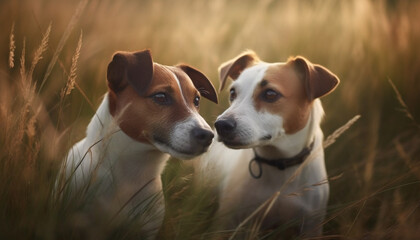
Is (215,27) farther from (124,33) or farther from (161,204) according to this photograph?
(161,204)

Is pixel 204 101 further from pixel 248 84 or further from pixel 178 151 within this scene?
pixel 178 151

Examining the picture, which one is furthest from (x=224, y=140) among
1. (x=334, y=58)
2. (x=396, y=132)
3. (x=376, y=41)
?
(x=376, y=41)

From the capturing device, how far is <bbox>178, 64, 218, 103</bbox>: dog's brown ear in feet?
10.6

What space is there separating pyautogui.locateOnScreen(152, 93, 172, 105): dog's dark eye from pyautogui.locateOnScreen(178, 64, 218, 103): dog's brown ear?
0.55 meters

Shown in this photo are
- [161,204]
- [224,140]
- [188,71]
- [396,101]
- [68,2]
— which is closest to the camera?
[161,204]

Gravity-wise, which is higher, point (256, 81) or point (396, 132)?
point (256, 81)

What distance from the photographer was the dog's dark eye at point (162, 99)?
8.85 ft

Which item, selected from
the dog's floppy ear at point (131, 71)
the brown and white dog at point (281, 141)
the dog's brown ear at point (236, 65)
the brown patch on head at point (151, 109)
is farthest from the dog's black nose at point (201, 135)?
the dog's brown ear at point (236, 65)

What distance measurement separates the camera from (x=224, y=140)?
2986 millimetres

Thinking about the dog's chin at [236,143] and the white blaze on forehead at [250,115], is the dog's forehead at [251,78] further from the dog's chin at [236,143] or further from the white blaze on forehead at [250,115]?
the dog's chin at [236,143]

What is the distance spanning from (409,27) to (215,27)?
90.2 inches

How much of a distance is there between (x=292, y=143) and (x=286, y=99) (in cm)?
32

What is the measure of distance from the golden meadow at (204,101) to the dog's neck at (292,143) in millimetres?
407

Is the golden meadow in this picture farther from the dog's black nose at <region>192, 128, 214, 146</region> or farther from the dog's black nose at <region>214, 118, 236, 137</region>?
the dog's black nose at <region>214, 118, 236, 137</region>
